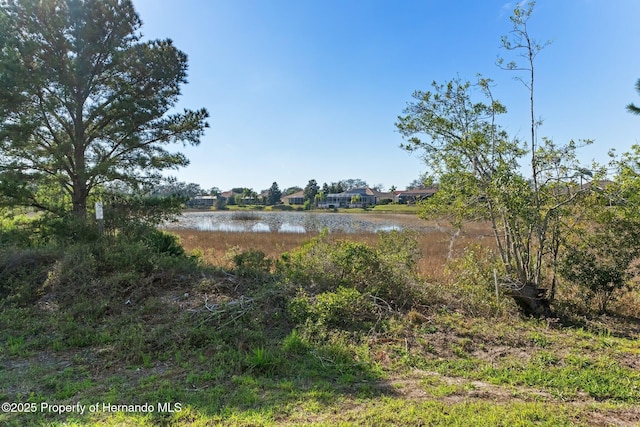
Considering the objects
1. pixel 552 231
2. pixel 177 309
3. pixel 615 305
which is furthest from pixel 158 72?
pixel 615 305

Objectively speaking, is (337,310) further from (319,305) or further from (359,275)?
(359,275)

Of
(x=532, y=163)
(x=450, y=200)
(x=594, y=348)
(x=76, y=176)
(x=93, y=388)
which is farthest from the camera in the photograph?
(x=76, y=176)

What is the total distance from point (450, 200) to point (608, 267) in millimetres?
2602

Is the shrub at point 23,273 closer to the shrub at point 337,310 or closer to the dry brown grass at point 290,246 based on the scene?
the dry brown grass at point 290,246

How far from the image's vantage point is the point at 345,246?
21.1 ft

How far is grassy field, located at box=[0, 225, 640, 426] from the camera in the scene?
2.73 metres

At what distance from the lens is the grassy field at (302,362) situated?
273cm

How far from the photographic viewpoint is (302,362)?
377 centimetres

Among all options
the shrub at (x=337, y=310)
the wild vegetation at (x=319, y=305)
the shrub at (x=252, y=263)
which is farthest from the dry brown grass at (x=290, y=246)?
the shrub at (x=337, y=310)

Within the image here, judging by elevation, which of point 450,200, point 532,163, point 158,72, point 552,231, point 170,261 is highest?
point 158,72

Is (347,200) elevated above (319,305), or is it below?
above

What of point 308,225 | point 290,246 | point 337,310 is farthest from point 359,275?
point 308,225

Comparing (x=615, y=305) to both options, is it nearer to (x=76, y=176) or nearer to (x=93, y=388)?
(x=93, y=388)

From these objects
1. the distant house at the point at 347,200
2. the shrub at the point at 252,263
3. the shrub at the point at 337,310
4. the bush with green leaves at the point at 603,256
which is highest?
the distant house at the point at 347,200
